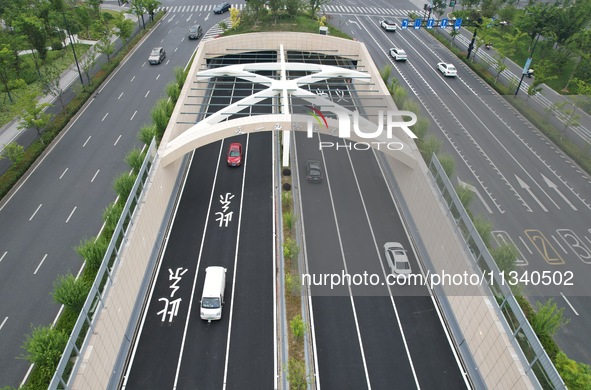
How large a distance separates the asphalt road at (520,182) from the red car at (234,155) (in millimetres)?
24486

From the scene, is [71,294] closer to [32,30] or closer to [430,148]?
[430,148]

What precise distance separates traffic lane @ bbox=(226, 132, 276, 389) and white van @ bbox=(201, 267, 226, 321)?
150 centimetres

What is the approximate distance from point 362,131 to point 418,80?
3315 centimetres

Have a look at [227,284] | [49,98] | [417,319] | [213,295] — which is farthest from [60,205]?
[417,319]

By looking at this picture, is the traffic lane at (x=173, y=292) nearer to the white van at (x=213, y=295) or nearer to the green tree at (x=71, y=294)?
the white van at (x=213, y=295)

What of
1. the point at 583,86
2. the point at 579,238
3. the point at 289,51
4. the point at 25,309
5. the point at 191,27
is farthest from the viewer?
the point at 191,27

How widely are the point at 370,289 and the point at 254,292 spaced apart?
9291 mm

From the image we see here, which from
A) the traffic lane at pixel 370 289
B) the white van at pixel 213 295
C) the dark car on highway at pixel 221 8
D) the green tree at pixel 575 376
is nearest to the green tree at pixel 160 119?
the white van at pixel 213 295

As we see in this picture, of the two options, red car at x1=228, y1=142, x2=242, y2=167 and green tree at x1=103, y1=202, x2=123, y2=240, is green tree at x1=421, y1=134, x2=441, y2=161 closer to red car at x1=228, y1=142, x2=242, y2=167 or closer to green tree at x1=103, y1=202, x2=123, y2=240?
red car at x1=228, y1=142, x2=242, y2=167

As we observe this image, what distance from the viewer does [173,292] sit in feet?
100

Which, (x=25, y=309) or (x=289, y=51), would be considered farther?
(x=289, y=51)

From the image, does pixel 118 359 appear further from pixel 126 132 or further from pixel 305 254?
pixel 126 132

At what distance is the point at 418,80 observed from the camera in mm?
66375

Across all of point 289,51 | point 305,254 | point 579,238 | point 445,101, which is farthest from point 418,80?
point 305,254
